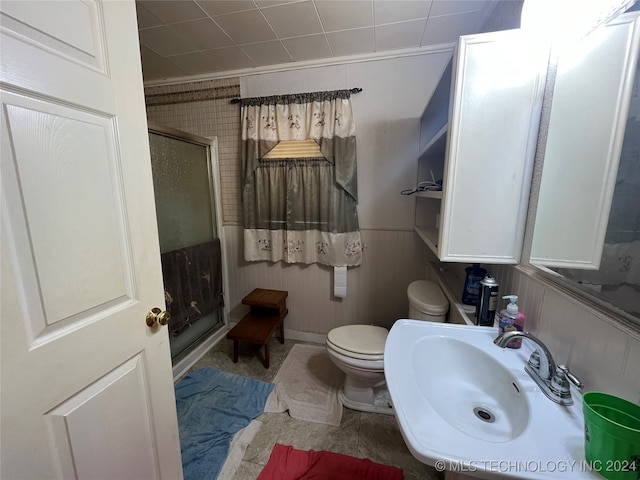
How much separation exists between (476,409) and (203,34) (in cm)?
230

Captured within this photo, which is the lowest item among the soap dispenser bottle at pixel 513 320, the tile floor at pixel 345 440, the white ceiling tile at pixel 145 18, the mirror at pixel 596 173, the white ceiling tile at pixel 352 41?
the tile floor at pixel 345 440

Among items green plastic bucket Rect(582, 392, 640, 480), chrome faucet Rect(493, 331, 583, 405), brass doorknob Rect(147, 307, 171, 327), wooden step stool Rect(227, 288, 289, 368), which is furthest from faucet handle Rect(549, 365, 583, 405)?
wooden step stool Rect(227, 288, 289, 368)

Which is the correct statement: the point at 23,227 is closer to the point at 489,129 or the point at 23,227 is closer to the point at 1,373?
the point at 1,373

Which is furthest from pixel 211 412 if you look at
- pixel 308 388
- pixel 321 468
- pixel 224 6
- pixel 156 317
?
pixel 224 6

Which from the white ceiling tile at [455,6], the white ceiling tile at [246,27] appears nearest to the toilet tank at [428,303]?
the white ceiling tile at [455,6]

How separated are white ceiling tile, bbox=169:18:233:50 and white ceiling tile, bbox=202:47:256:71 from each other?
6cm

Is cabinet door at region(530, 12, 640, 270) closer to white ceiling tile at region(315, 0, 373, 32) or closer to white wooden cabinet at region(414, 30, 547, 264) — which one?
white wooden cabinet at region(414, 30, 547, 264)

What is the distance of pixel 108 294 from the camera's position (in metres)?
0.69

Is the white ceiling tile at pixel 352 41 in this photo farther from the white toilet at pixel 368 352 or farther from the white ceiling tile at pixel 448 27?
the white toilet at pixel 368 352

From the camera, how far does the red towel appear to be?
1142 millimetres

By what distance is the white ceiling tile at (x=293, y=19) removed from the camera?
4.37 feet

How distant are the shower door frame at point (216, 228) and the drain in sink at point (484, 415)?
1861 millimetres

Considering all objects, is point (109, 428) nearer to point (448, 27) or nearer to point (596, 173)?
point (596, 173)

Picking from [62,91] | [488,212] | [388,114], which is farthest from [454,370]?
[388,114]
